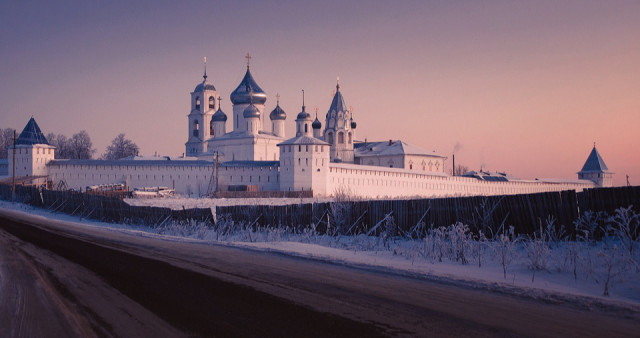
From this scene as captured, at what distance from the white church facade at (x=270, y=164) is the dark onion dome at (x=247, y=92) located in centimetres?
13

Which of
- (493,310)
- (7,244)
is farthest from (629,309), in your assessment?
(7,244)

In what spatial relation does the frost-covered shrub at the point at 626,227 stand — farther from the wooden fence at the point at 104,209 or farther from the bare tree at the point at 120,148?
the bare tree at the point at 120,148

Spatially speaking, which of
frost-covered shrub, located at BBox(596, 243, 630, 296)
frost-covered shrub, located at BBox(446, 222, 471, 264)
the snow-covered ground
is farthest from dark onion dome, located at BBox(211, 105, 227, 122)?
frost-covered shrub, located at BBox(596, 243, 630, 296)

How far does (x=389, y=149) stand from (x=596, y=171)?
30.9m

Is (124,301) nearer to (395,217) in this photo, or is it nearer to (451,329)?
(451,329)

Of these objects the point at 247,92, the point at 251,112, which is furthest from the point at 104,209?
the point at 247,92

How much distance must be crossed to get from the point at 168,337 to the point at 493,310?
330 cm

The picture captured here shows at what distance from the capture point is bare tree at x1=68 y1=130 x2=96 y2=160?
325 feet

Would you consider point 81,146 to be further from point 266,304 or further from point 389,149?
point 266,304

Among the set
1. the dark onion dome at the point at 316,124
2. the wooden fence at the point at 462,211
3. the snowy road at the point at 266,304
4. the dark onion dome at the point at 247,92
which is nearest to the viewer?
the snowy road at the point at 266,304

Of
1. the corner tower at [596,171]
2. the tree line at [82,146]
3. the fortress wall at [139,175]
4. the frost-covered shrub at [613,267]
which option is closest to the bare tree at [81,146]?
the tree line at [82,146]

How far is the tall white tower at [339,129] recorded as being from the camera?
73.6 meters

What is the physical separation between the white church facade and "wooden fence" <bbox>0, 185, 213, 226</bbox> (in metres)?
13.4

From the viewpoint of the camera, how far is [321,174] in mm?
54125
